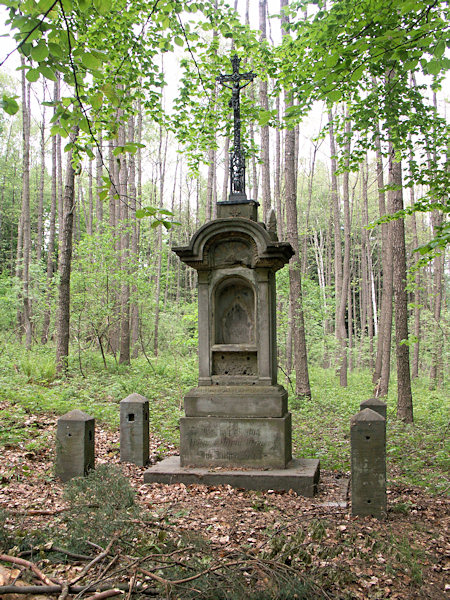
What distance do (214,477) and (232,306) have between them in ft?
8.74

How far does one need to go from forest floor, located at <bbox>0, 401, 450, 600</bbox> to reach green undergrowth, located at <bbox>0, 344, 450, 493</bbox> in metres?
0.86

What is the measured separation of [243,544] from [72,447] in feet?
9.77

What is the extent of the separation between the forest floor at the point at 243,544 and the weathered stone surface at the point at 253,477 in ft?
0.48

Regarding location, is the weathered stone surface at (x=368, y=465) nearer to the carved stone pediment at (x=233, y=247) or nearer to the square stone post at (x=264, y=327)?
the square stone post at (x=264, y=327)

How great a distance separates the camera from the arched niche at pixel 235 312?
794 cm

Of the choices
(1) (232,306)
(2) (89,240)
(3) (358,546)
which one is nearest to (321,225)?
(2) (89,240)

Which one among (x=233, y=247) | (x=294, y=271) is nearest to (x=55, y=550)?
(x=233, y=247)

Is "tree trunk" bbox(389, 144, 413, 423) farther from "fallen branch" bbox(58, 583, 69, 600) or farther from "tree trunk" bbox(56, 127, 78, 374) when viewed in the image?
"fallen branch" bbox(58, 583, 69, 600)

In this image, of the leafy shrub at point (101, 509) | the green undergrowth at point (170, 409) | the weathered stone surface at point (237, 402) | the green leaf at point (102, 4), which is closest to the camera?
the green leaf at point (102, 4)

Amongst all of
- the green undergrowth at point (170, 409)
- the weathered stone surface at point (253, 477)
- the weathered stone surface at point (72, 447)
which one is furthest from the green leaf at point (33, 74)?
the green undergrowth at point (170, 409)

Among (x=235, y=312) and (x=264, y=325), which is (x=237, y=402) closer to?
(x=264, y=325)

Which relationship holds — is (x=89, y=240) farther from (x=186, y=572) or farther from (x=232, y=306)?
(x=186, y=572)

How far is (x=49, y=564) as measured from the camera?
357cm

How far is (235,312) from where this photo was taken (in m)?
8.04
